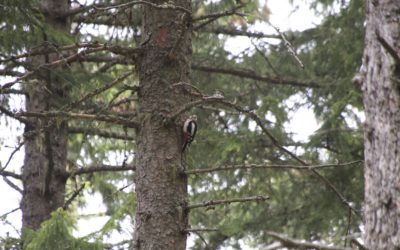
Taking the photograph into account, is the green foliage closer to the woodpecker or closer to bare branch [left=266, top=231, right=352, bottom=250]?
the woodpecker

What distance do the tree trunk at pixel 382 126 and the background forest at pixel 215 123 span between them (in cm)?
226

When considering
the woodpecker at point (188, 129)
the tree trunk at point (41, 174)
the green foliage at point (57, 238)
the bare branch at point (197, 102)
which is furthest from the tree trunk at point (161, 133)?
the tree trunk at point (41, 174)

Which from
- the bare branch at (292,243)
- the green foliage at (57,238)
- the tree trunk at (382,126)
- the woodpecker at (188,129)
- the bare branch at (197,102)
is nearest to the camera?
the bare branch at (292,243)

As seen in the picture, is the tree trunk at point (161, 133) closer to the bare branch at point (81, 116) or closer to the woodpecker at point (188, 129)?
the woodpecker at point (188, 129)

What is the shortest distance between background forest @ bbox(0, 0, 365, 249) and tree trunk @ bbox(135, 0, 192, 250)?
0.15 metres

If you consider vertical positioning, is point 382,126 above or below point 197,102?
below

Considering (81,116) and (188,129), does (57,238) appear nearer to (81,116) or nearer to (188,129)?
(81,116)

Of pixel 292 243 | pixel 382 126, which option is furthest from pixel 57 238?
pixel 292 243

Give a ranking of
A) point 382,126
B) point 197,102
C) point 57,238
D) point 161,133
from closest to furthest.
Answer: point 382,126 → point 197,102 → point 161,133 → point 57,238

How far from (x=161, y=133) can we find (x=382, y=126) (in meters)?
2.27

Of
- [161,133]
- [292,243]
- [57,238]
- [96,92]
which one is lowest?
[292,243]

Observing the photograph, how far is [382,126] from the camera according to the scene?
389 cm

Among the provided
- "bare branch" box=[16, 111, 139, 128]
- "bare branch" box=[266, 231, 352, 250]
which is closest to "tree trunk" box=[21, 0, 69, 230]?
"bare branch" box=[16, 111, 139, 128]

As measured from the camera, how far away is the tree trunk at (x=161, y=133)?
558 centimetres
